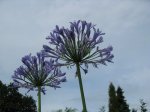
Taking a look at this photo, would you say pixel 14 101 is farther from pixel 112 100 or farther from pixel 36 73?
pixel 36 73

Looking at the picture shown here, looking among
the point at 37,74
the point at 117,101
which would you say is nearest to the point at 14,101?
the point at 117,101

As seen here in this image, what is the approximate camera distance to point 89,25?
20.4 metres

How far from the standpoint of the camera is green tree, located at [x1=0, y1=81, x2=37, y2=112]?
95750 millimetres

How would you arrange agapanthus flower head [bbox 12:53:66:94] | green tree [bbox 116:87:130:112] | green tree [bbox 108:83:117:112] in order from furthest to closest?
green tree [bbox 108:83:117:112], green tree [bbox 116:87:130:112], agapanthus flower head [bbox 12:53:66:94]

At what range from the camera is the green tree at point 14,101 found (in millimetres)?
95750

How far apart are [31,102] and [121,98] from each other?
32.4 m

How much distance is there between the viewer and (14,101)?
98562mm

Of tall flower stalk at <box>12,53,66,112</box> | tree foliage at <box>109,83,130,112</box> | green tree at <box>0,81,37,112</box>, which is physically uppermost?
tree foliage at <box>109,83,130,112</box>

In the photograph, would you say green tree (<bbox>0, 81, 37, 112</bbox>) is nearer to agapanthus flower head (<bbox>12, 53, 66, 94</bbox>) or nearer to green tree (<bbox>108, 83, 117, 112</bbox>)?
green tree (<bbox>108, 83, 117, 112</bbox>)

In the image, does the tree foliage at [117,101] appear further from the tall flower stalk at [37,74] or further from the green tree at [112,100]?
the tall flower stalk at [37,74]

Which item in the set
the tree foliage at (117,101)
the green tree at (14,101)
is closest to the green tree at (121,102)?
the tree foliage at (117,101)

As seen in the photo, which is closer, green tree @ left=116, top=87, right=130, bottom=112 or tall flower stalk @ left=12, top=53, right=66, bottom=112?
tall flower stalk @ left=12, top=53, right=66, bottom=112

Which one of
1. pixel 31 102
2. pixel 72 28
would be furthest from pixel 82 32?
pixel 31 102

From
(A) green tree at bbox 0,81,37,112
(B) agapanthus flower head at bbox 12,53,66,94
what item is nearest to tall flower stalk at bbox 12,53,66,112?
(B) agapanthus flower head at bbox 12,53,66,94
